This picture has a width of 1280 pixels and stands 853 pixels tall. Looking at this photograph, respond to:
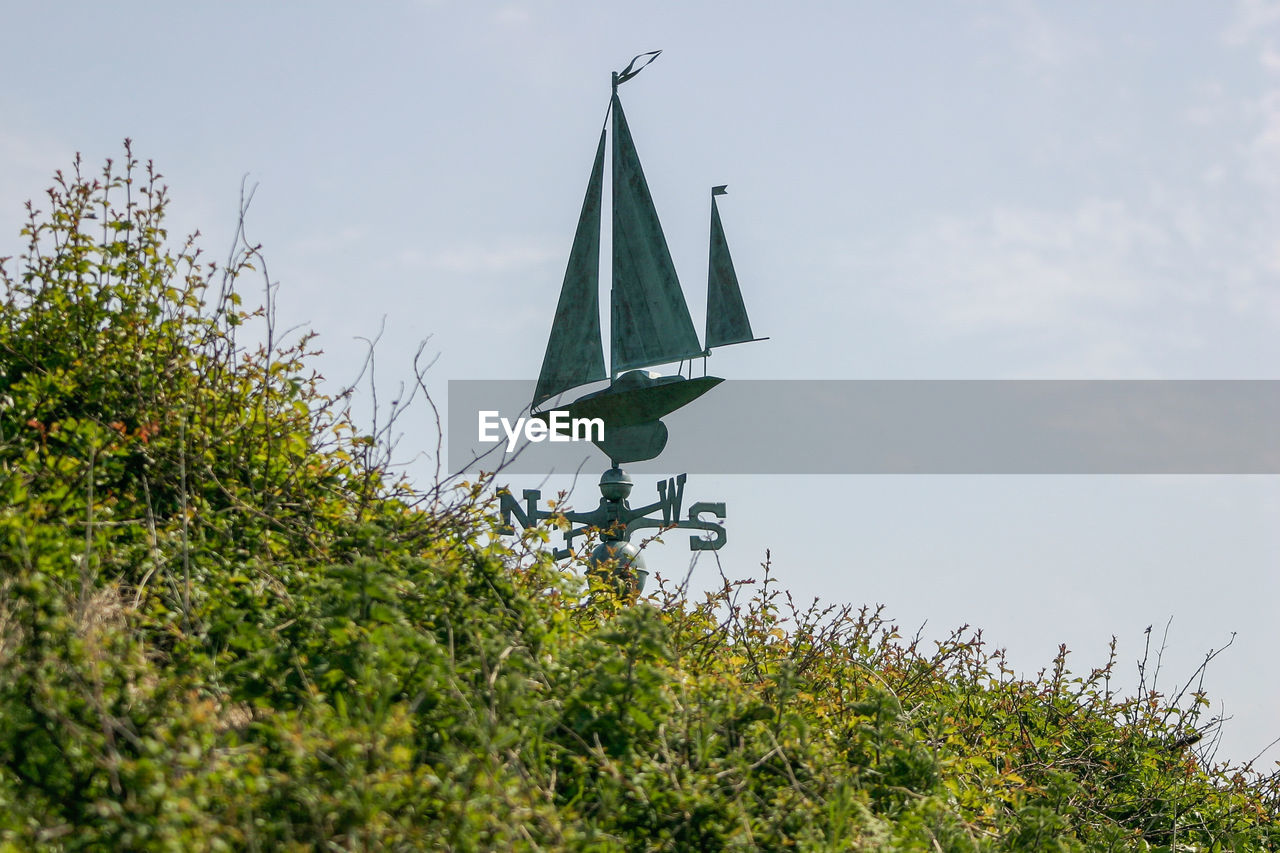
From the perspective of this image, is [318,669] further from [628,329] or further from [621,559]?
[628,329]

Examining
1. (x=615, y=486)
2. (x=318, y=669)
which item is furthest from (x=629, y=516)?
(x=318, y=669)

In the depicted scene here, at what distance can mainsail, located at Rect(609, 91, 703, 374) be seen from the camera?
947cm

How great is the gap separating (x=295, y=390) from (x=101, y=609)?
1752 millimetres

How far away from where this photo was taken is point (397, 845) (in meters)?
3.12

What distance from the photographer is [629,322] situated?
31.3ft

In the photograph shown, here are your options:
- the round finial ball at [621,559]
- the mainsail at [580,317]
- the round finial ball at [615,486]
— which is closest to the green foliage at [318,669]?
the round finial ball at [621,559]

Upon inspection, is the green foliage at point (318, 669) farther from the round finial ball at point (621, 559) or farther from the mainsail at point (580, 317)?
the mainsail at point (580, 317)

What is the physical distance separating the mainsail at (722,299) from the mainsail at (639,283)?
46 centimetres

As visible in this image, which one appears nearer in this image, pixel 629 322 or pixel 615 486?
pixel 615 486

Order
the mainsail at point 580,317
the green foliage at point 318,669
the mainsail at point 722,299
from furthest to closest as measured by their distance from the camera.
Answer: the mainsail at point 722,299
the mainsail at point 580,317
the green foliage at point 318,669

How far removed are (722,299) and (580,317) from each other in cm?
115

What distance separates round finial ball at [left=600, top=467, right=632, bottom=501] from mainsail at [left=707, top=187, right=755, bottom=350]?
1.42 metres

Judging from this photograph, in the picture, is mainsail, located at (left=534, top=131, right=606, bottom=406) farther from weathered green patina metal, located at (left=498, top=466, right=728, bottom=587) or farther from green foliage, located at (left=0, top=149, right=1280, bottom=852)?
green foliage, located at (left=0, top=149, right=1280, bottom=852)

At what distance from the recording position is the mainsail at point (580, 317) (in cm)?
955
